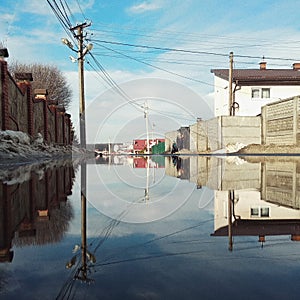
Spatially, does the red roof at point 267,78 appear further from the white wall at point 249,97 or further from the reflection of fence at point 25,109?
the reflection of fence at point 25,109

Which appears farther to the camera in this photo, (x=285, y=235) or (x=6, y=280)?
(x=285, y=235)

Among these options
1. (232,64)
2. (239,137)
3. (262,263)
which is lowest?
(262,263)

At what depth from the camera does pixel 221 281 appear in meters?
1.32

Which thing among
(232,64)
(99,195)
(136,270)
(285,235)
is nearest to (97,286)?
(136,270)

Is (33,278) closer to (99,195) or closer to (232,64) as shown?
(99,195)

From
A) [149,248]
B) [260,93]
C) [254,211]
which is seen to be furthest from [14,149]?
[260,93]

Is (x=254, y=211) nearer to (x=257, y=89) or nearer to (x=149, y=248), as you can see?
(x=149, y=248)

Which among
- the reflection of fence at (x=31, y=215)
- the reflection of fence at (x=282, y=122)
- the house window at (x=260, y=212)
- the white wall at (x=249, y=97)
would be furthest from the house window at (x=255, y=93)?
the house window at (x=260, y=212)

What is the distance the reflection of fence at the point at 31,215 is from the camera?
201 centimetres

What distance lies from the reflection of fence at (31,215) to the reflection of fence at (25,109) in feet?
21.7

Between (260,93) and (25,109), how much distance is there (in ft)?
71.0

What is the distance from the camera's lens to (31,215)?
2680 millimetres

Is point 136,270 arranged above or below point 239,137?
below

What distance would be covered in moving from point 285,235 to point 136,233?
1.01 metres
